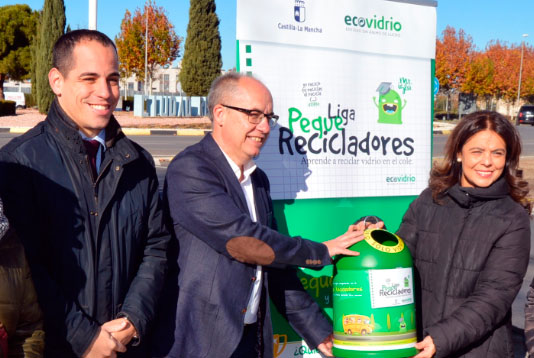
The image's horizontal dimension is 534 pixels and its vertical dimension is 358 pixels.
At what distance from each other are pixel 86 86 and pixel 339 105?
5.97 ft

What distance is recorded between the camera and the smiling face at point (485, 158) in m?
2.50

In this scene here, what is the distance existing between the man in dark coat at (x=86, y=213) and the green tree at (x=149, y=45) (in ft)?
131

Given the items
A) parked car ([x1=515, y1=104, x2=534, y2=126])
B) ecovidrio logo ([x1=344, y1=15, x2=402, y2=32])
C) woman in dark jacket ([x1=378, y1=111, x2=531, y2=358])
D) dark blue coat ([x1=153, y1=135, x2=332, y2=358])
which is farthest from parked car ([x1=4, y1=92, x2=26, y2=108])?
woman in dark jacket ([x1=378, y1=111, x2=531, y2=358])

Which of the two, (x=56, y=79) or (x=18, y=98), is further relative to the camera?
(x=18, y=98)

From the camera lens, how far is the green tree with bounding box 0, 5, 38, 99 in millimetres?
39781

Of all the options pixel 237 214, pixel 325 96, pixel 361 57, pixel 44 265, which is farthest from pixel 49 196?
pixel 361 57

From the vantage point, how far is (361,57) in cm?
375

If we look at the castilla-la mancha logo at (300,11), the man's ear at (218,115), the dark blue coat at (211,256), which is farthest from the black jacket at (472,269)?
the castilla-la mancha logo at (300,11)

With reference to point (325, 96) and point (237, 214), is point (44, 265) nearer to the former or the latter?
point (237, 214)

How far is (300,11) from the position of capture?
3496 millimetres

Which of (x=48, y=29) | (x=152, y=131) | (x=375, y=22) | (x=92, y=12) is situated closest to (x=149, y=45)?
(x=48, y=29)

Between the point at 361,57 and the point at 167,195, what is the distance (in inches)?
70.3

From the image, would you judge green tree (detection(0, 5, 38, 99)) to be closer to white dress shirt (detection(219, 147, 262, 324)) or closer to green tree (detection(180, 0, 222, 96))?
green tree (detection(180, 0, 222, 96))

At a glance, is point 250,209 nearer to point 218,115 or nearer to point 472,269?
point 218,115
